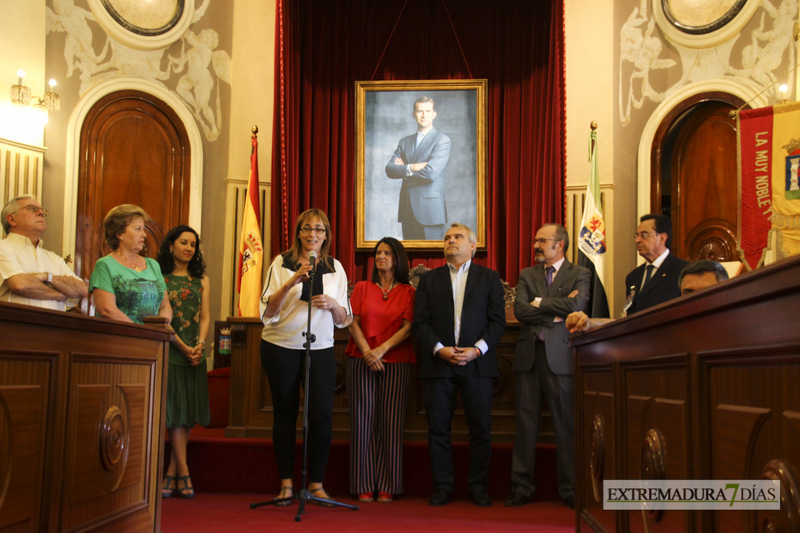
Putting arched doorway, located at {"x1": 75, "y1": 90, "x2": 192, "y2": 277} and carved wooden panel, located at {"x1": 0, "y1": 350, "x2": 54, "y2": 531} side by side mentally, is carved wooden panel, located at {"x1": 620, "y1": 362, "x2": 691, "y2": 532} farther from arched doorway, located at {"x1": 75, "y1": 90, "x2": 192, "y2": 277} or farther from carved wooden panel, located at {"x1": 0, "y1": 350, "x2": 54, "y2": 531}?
arched doorway, located at {"x1": 75, "y1": 90, "x2": 192, "y2": 277}

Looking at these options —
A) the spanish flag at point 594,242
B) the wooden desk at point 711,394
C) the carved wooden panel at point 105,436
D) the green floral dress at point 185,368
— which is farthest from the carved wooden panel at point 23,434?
the spanish flag at point 594,242

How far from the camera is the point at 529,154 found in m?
6.43

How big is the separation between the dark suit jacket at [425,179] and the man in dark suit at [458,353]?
243 cm

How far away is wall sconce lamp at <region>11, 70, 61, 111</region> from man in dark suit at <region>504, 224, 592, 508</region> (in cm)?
406

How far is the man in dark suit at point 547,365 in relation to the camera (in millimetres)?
3807

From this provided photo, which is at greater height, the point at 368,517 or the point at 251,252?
the point at 251,252

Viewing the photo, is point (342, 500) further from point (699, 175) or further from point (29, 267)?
point (699, 175)

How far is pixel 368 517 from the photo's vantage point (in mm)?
3449

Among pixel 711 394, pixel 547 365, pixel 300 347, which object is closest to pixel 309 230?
pixel 300 347

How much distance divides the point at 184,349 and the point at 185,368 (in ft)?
0.44

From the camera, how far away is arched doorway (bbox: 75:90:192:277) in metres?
6.14

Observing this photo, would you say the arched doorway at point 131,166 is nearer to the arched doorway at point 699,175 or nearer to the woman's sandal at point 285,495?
the woman's sandal at point 285,495

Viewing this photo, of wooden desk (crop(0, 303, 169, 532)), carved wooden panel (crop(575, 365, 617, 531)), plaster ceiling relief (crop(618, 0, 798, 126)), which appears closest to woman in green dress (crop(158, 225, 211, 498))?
wooden desk (crop(0, 303, 169, 532))

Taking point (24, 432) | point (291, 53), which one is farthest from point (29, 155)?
point (24, 432)
